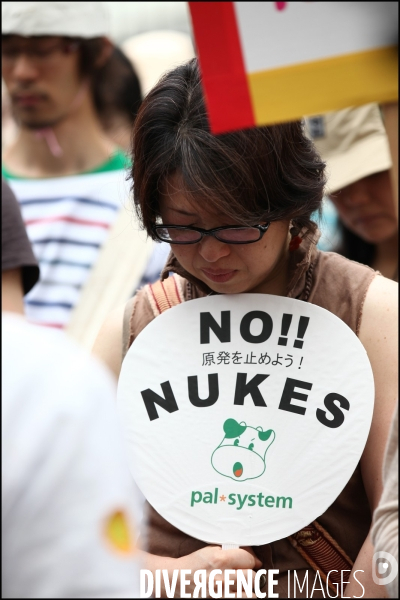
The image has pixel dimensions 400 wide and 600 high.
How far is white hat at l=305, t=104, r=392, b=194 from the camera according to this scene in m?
3.34

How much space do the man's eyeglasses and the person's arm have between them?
6.96 ft

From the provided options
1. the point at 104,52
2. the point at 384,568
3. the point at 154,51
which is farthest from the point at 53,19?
the point at 384,568

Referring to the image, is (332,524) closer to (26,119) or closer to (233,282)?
(233,282)

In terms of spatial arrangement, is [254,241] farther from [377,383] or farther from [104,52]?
[104,52]

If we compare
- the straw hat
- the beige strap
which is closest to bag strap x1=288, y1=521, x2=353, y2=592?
the beige strap

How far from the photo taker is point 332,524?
2.03 metres

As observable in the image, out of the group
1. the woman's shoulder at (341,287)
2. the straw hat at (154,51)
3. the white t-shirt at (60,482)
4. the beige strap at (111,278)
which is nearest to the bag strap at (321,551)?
the woman's shoulder at (341,287)

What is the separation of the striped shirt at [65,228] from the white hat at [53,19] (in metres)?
0.56

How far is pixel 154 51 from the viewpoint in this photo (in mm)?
4824

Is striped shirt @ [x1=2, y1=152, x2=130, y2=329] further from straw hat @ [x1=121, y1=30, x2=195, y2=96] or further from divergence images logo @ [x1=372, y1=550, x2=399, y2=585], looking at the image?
divergence images logo @ [x1=372, y1=550, x2=399, y2=585]

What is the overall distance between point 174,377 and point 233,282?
0.25 metres

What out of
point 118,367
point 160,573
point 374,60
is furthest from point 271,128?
point 160,573

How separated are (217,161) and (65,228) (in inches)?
67.1

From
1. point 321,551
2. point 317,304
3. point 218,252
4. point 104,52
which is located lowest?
point 321,551
